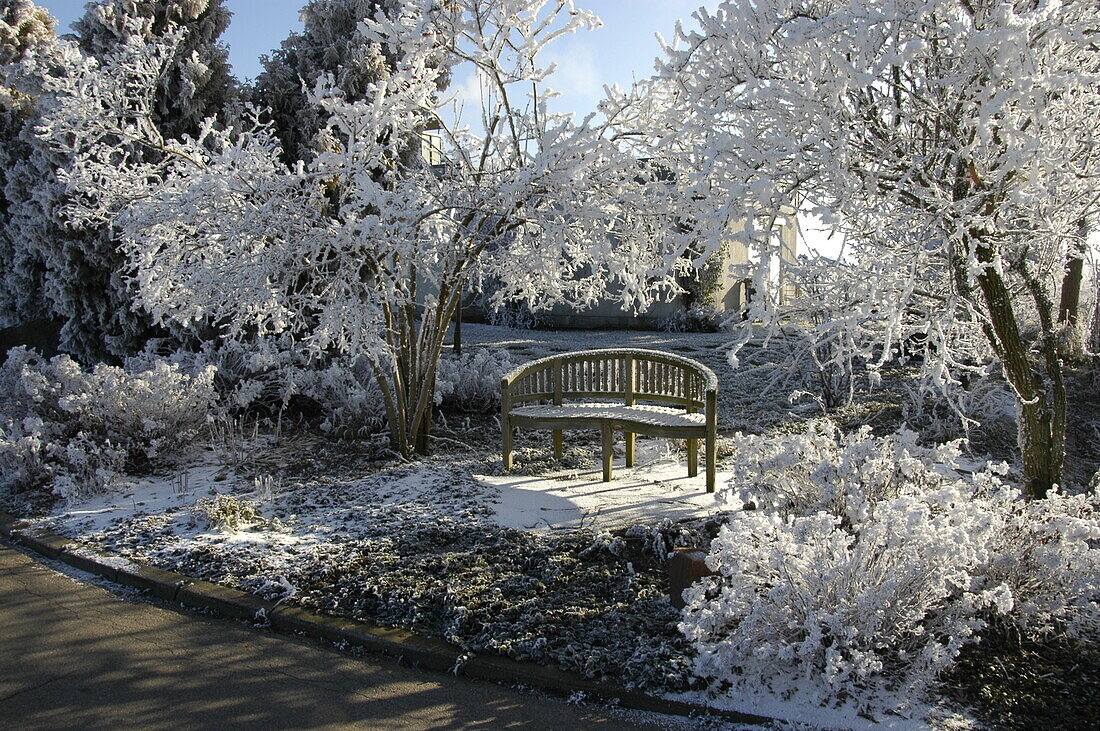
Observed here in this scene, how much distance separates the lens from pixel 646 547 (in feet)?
13.1

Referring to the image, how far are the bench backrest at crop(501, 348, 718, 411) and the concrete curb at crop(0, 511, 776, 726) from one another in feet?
9.89

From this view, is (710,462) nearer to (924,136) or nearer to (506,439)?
(506,439)

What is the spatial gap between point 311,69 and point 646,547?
347 inches

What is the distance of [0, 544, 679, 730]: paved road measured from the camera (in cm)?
265

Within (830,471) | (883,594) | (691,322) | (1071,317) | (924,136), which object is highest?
(691,322)

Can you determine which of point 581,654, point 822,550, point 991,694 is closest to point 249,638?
point 581,654

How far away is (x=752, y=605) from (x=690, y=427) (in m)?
2.45

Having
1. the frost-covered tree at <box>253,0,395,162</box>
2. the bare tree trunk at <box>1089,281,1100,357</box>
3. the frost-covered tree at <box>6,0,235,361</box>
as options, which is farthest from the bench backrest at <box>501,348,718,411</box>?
the bare tree trunk at <box>1089,281,1100,357</box>

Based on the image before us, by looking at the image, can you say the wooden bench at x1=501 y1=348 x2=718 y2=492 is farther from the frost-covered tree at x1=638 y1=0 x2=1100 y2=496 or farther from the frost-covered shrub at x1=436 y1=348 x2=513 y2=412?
the frost-covered tree at x1=638 y1=0 x2=1100 y2=496

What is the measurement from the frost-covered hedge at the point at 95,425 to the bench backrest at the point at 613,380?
2872mm

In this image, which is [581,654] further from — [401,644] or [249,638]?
[249,638]

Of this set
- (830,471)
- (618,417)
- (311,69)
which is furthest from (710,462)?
(311,69)

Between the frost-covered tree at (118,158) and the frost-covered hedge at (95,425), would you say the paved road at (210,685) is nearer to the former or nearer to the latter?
Result: the frost-covered hedge at (95,425)

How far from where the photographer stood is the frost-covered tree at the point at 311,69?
9.74 m
